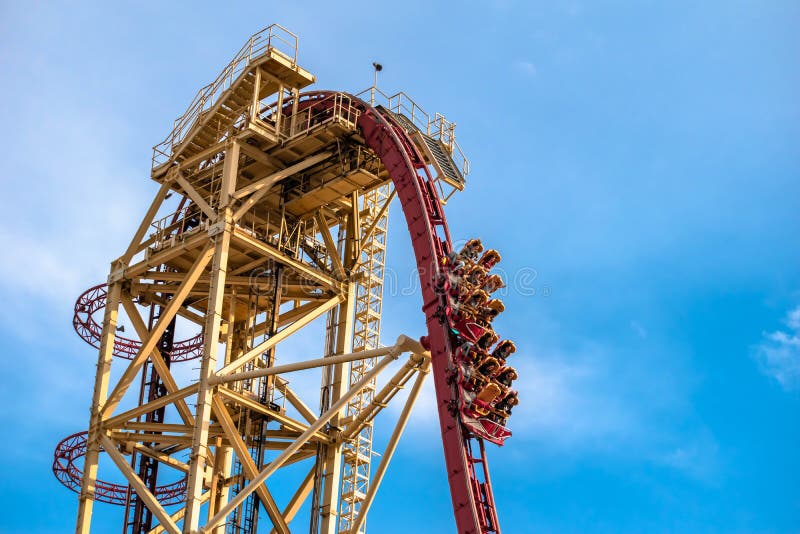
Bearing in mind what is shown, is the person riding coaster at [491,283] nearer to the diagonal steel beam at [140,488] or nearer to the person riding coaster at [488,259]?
the person riding coaster at [488,259]

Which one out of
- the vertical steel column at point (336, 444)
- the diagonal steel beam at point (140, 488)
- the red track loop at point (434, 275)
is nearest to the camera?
the red track loop at point (434, 275)

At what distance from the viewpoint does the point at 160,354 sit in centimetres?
5134

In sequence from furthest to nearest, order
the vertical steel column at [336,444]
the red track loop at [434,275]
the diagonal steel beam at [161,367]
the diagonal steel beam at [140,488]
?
the diagonal steel beam at [161,367] → the vertical steel column at [336,444] → the diagonal steel beam at [140,488] → the red track loop at [434,275]

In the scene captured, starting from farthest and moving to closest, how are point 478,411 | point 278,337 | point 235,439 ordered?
point 278,337, point 235,439, point 478,411

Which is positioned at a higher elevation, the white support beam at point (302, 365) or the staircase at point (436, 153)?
the staircase at point (436, 153)

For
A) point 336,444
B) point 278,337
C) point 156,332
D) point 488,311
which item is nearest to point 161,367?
point 156,332

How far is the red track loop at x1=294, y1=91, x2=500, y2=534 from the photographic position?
132 feet

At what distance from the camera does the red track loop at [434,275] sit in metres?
40.2

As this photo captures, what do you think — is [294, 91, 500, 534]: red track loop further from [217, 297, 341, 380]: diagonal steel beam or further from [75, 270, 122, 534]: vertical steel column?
[75, 270, 122, 534]: vertical steel column

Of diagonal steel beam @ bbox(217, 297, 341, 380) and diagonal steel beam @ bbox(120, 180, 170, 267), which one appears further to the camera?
diagonal steel beam @ bbox(120, 180, 170, 267)

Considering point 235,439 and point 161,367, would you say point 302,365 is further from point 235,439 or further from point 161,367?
point 161,367

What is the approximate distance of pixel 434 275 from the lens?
142 feet

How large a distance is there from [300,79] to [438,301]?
34.9 feet

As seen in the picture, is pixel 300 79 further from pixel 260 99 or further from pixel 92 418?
pixel 92 418
